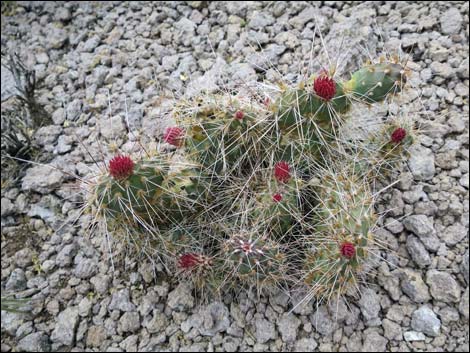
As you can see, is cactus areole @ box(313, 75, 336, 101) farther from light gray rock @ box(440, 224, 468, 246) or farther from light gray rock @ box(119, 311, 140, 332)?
light gray rock @ box(119, 311, 140, 332)

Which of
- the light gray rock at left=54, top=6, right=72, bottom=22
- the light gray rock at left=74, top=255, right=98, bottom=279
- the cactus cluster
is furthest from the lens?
the light gray rock at left=54, top=6, right=72, bottom=22

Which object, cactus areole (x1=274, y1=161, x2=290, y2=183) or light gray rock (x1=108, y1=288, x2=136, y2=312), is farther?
light gray rock (x1=108, y1=288, x2=136, y2=312)

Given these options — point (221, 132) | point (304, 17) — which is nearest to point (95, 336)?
point (221, 132)

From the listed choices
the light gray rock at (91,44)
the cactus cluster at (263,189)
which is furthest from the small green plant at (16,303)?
the light gray rock at (91,44)

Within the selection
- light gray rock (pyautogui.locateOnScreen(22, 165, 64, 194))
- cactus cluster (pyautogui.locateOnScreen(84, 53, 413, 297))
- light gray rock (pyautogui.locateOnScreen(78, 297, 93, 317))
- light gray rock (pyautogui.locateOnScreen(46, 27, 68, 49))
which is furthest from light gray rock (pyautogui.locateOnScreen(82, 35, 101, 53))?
light gray rock (pyautogui.locateOnScreen(78, 297, 93, 317))

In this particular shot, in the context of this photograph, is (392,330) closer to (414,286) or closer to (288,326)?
(414,286)

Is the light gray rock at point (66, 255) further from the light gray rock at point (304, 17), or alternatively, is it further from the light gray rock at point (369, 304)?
the light gray rock at point (304, 17)
